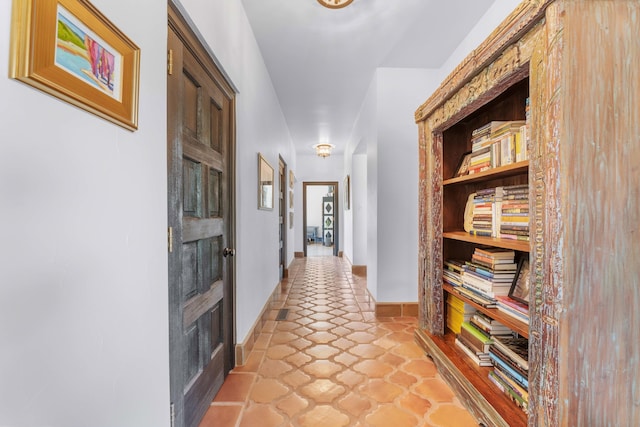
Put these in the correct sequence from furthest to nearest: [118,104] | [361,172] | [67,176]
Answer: [361,172] → [118,104] → [67,176]

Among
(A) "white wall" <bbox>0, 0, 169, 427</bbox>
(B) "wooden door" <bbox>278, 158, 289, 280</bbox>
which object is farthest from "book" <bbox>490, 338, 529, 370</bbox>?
(B) "wooden door" <bbox>278, 158, 289, 280</bbox>

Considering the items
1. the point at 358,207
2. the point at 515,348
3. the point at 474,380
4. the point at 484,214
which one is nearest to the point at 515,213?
the point at 484,214

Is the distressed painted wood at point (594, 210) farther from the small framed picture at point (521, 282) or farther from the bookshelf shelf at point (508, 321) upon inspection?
the small framed picture at point (521, 282)

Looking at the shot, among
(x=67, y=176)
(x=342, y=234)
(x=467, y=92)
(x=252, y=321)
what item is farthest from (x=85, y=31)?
(x=342, y=234)

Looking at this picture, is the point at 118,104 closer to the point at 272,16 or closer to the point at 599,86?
the point at 599,86

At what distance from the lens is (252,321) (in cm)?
245

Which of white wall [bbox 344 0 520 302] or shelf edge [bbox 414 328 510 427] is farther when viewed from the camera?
white wall [bbox 344 0 520 302]

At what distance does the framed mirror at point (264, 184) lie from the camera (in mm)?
2755

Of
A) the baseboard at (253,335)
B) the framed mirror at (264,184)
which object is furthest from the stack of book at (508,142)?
the baseboard at (253,335)

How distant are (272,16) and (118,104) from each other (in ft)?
6.22

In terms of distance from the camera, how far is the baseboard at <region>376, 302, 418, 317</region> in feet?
10.2

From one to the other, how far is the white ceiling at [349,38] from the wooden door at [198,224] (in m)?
0.90

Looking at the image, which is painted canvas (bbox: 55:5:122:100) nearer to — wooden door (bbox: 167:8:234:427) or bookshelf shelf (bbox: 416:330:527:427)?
wooden door (bbox: 167:8:234:427)

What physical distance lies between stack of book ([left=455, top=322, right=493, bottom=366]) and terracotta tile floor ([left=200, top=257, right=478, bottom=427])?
0.83ft
